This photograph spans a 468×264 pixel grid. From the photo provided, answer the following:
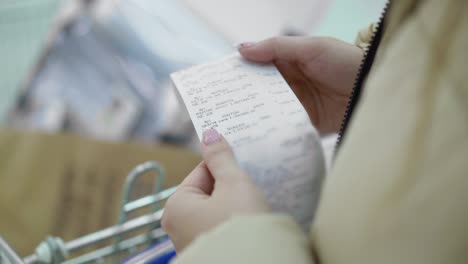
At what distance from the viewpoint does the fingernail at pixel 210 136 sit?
37cm

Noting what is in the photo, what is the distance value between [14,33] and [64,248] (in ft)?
3.07

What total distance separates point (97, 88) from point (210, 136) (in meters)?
0.89

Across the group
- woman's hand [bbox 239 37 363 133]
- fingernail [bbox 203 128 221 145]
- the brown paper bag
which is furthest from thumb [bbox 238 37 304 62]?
the brown paper bag

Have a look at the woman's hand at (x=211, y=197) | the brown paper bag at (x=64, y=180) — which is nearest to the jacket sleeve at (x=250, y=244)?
the woman's hand at (x=211, y=197)

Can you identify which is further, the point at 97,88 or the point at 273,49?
the point at 97,88

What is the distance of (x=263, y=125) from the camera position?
380 millimetres

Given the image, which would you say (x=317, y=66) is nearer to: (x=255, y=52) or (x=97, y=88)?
(x=255, y=52)

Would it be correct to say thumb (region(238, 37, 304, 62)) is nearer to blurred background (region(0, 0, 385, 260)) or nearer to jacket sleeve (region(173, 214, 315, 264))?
jacket sleeve (region(173, 214, 315, 264))

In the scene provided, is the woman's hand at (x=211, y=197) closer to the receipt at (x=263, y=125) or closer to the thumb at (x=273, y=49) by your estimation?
the receipt at (x=263, y=125)

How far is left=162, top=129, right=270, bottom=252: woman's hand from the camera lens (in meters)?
0.32

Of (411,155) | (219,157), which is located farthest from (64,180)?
(411,155)

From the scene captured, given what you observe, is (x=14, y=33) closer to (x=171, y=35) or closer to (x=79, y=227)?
(x=171, y=35)

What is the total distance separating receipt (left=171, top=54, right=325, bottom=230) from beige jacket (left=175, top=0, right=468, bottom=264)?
0.07 meters

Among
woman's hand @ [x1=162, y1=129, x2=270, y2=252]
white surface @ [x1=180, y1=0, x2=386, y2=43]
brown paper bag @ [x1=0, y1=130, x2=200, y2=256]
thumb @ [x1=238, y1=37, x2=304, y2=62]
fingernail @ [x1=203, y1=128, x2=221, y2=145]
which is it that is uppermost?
thumb @ [x1=238, y1=37, x2=304, y2=62]
